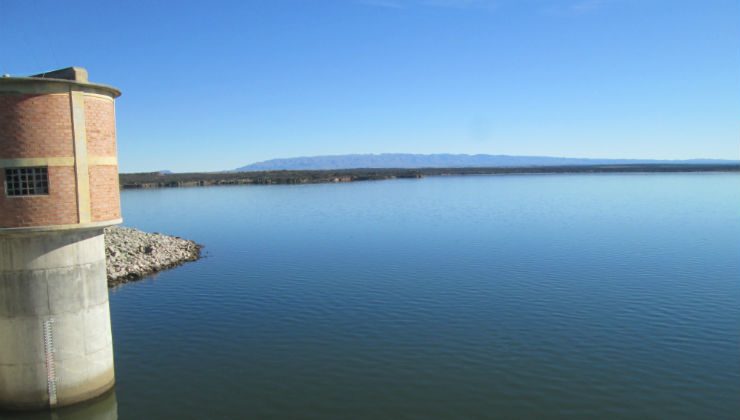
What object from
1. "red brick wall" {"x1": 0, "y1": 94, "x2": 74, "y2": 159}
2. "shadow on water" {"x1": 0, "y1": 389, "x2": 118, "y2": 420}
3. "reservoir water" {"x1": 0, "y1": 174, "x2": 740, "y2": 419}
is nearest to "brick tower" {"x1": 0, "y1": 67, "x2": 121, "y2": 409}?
"red brick wall" {"x1": 0, "y1": 94, "x2": 74, "y2": 159}

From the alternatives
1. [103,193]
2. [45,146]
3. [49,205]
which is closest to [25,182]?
[49,205]

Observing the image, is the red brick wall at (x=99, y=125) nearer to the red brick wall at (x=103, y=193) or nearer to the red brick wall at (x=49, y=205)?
the red brick wall at (x=103, y=193)

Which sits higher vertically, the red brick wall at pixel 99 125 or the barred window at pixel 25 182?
the red brick wall at pixel 99 125

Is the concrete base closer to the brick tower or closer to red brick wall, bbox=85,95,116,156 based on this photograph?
the brick tower

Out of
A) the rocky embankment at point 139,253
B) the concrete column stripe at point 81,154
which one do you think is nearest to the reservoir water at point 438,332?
the rocky embankment at point 139,253

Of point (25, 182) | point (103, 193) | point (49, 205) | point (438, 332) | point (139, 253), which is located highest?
point (25, 182)

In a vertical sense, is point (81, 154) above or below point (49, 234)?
above

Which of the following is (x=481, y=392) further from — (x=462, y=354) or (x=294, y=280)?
(x=294, y=280)

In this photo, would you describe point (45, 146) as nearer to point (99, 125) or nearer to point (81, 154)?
point (81, 154)
